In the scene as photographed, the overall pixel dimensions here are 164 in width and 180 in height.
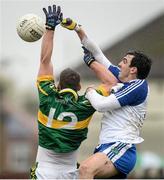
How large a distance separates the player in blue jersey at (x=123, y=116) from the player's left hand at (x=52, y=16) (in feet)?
3.13

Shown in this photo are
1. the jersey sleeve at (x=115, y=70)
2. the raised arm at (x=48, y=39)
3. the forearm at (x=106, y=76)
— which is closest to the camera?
the raised arm at (x=48, y=39)

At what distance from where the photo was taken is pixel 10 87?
68.3 metres

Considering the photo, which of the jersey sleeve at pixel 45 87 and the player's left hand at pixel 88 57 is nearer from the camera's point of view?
the jersey sleeve at pixel 45 87

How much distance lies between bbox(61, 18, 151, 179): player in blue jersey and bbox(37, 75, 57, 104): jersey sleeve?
50cm

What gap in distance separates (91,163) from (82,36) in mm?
1829

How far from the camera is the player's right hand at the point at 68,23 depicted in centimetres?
1171

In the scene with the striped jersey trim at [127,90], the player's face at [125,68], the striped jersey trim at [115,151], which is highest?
the player's face at [125,68]

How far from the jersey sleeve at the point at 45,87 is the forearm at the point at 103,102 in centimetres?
55

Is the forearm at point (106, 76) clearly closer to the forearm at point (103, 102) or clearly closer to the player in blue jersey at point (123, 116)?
the player in blue jersey at point (123, 116)

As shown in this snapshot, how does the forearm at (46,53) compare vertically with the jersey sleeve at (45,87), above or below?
above

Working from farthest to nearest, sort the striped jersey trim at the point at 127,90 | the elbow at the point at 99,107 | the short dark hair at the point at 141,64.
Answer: the short dark hair at the point at 141,64 → the striped jersey trim at the point at 127,90 → the elbow at the point at 99,107

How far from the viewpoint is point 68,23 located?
11.8 metres

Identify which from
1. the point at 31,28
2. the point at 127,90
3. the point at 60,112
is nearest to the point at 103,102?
the point at 127,90

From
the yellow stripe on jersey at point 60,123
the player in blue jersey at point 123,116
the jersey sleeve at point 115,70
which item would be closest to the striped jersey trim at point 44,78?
the yellow stripe on jersey at point 60,123
